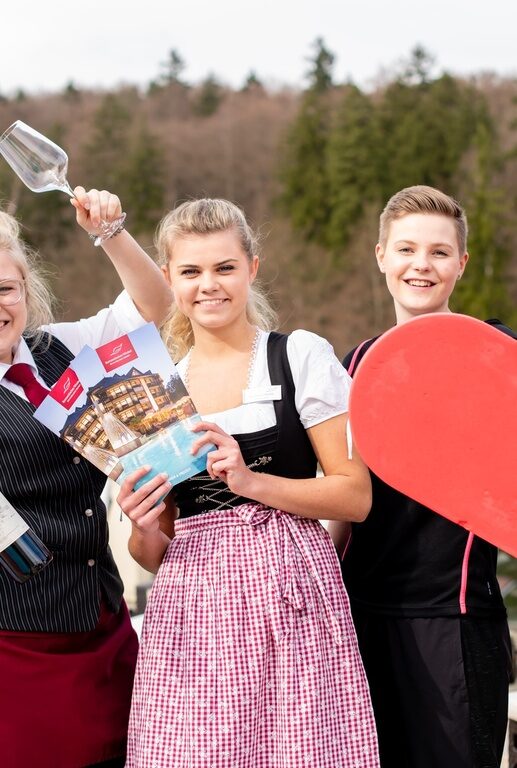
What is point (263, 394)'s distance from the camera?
204 cm

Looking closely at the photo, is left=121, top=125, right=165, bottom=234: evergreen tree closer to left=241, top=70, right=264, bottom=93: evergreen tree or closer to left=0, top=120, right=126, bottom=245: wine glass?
left=241, top=70, right=264, bottom=93: evergreen tree

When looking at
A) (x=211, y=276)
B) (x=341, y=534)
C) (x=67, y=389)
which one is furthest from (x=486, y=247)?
(x=67, y=389)

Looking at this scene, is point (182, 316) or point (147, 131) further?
point (147, 131)

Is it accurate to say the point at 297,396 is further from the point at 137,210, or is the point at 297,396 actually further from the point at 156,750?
the point at 137,210

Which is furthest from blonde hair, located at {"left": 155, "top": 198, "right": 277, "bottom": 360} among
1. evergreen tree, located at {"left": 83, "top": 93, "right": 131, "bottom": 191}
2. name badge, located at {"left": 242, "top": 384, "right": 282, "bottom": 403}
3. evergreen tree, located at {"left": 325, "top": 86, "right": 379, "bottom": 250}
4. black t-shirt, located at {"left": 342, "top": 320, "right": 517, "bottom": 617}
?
evergreen tree, located at {"left": 83, "top": 93, "right": 131, "bottom": 191}

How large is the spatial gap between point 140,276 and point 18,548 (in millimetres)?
789

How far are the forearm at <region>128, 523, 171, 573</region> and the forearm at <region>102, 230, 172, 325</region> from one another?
63 cm

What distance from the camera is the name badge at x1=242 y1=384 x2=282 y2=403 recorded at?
203 centimetres

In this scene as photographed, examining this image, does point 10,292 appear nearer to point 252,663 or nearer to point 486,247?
point 252,663

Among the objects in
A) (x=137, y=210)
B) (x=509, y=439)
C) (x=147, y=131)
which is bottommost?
(x=509, y=439)

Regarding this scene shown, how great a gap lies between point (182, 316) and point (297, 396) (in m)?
0.44

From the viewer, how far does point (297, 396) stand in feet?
6.68

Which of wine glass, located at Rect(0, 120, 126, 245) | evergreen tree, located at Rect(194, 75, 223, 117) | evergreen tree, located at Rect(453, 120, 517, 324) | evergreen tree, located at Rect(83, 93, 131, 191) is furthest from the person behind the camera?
evergreen tree, located at Rect(194, 75, 223, 117)

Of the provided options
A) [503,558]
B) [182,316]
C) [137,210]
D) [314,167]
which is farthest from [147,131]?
[182,316]
